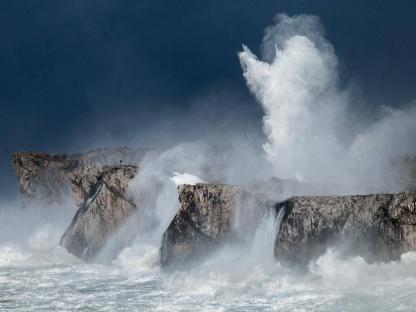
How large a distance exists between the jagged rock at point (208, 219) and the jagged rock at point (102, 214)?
867cm

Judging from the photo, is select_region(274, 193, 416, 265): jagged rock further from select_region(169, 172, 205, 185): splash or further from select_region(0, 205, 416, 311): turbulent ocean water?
select_region(169, 172, 205, 185): splash

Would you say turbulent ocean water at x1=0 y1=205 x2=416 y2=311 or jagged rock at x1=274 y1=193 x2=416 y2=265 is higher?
jagged rock at x1=274 y1=193 x2=416 y2=265

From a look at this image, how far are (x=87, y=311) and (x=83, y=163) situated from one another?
38.1 meters

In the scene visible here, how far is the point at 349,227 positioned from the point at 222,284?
7.28 meters

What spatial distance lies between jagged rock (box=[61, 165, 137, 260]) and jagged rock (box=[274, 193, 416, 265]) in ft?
53.4

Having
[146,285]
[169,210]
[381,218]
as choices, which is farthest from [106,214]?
[381,218]

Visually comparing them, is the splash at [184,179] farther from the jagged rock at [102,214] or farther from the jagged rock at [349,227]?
the jagged rock at [349,227]

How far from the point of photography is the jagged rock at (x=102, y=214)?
44219mm

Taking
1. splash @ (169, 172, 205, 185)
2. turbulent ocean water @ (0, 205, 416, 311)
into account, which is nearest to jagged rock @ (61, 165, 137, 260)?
splash @ (169, 172, 205, 185)

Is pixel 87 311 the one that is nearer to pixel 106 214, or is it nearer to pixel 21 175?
pixel 106 214

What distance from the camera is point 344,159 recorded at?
48.6m

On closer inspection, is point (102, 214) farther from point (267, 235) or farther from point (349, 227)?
point (349, 227)

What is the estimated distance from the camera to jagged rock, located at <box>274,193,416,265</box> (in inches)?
1083

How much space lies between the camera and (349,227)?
29641mm
